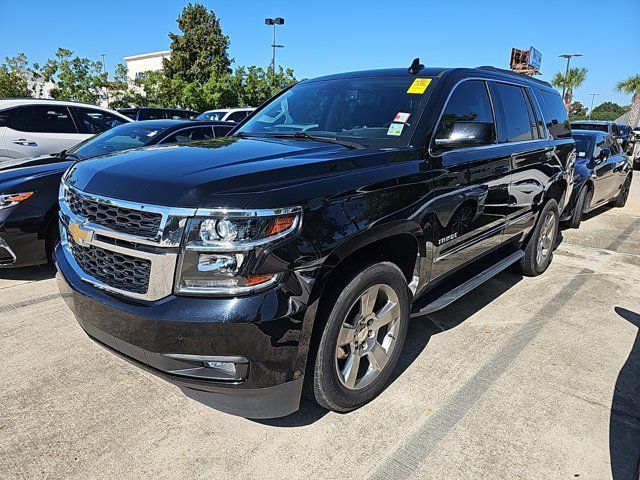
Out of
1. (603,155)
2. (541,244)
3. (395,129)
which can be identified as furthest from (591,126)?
(395,129)

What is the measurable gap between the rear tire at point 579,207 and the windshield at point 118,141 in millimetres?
6483

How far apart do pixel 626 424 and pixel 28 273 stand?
5331 millimetres

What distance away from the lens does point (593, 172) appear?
787 cm

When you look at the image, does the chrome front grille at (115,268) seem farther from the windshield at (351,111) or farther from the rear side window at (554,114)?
the rear side window at (554,114)

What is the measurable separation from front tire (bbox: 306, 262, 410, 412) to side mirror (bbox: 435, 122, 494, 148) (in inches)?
37.5

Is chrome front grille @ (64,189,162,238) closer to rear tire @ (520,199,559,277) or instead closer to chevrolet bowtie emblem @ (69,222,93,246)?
chevrolet bowtie emblem @ (69,222,93,246)

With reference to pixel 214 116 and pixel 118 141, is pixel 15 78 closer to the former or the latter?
pixel 214 116

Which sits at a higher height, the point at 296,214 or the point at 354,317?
the point at 296,214

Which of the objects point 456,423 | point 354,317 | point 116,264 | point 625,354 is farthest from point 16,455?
point 625,354

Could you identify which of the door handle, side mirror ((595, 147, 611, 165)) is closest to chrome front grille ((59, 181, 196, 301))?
the door handle

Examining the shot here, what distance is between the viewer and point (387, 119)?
3211 millimetres

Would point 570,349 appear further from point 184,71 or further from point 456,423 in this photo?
point 184,71

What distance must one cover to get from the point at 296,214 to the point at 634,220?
925 centimetres

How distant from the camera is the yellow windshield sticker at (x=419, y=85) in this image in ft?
10.8
